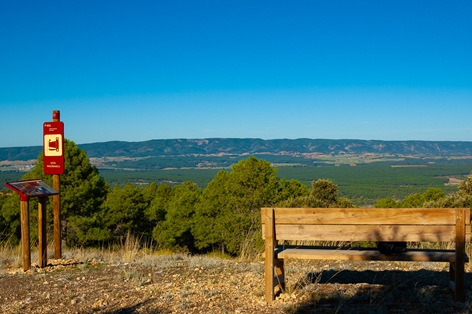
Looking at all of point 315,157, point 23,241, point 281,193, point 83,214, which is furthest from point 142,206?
point 315,157

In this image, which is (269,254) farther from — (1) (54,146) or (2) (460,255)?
(1) (54,146)

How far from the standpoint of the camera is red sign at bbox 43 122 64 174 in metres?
8.27

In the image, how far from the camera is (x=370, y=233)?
16.0ft

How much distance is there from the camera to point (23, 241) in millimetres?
7320

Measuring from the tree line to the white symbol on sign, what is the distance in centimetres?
1638

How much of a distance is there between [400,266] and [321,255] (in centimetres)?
269

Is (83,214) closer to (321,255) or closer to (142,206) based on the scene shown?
(142,206)

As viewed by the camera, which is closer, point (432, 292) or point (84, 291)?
point (432, 292)

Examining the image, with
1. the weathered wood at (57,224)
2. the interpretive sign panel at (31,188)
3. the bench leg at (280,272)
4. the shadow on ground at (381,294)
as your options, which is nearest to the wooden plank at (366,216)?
the bench leg at (280,272)

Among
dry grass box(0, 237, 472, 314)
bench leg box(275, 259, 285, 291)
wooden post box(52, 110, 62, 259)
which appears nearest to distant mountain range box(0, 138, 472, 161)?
wooden post box(52, 110, 62, 259)

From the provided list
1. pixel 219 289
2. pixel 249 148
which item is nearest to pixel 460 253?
pixel 219 289

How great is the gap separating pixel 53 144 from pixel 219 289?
4.41 m

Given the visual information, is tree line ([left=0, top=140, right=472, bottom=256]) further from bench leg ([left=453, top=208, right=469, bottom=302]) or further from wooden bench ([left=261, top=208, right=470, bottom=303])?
bench leg ([left=453, top=208, right=469, bottom=302])

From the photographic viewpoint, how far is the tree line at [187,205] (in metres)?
25.7
